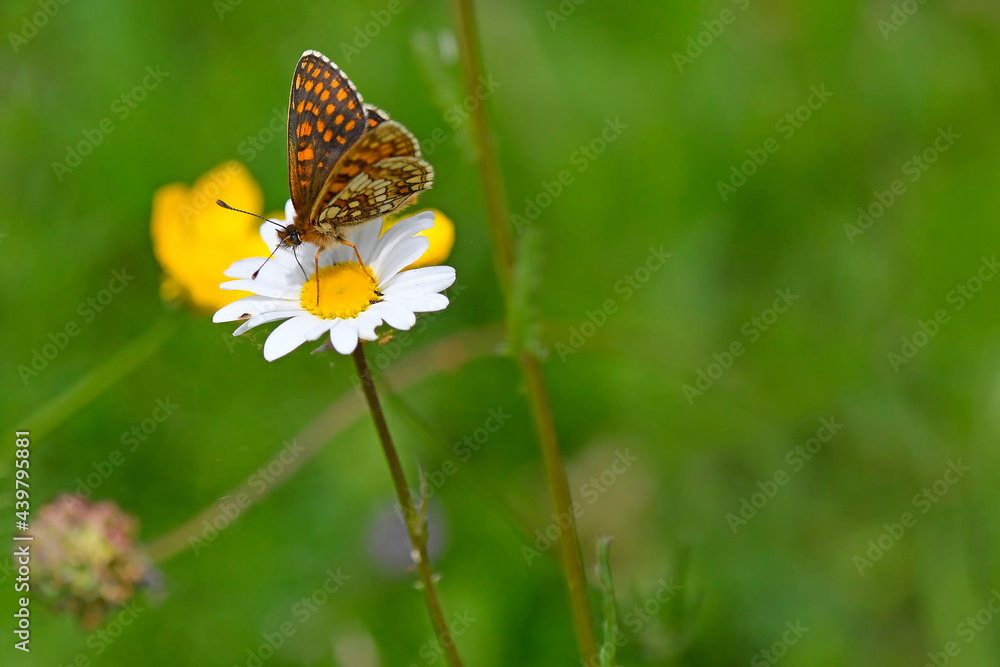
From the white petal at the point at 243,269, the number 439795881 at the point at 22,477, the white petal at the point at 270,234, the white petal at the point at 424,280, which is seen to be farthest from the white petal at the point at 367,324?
the number 439795881 at the point at 22,477

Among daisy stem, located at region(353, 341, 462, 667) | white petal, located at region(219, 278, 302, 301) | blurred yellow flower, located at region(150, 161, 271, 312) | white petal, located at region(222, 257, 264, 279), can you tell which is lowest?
daisy stem, located at region(353, 341, 462, 667)

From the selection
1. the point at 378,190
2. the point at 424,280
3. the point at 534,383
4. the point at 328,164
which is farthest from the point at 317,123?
the point at 534,383

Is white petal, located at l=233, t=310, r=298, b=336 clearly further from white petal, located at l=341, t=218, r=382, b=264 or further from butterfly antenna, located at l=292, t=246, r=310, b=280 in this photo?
white petal, located at l=341, t=218, r=382, b=264

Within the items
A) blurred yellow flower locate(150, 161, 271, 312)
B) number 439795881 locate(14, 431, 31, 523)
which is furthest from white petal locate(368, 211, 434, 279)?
number 439795881 locate(14, 431, 31, 523)

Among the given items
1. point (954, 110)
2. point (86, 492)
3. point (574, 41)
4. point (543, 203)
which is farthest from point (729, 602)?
point (574, 41)

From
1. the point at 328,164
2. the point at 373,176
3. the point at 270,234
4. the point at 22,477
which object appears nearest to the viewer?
the point at 373,176

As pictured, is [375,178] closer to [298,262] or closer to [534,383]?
[298,262]

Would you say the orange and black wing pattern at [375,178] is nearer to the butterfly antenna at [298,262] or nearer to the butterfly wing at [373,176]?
the butterfly wing at [373,176]
